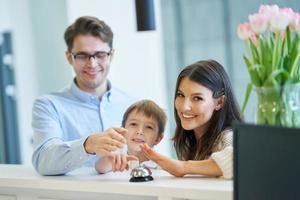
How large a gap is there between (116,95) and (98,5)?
143 cm

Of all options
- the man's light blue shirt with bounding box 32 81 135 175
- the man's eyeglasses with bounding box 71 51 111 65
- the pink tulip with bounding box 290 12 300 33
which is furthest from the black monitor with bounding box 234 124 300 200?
the man's eyeglasses with bounding box 71 51 111 65

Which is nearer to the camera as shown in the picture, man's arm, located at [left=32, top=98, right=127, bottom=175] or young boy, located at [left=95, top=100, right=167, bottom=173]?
man's arm, located at [left=32, top=98, right=127, bottom=175]

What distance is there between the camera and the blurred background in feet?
11.9

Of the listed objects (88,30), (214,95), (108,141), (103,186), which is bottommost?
(103,186)

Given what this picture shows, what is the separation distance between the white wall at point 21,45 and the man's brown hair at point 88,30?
6.43 ft

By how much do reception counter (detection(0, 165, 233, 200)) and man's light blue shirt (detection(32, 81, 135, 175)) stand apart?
5 cm

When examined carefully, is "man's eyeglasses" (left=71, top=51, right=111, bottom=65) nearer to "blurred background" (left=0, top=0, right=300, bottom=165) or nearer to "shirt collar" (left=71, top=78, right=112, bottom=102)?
"shirt collar" (left=71, top=78, right=112, bottom=102)

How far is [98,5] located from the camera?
379cm

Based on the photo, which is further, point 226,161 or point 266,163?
point 226,161

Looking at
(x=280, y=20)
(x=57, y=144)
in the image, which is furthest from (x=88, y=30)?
(x=280, y=20)

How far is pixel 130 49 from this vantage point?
154 inches

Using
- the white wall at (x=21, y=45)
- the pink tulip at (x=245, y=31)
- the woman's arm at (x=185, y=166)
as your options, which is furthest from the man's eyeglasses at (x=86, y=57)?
the white wall at (x=21, y=45)

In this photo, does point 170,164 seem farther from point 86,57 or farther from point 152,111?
point 86,57

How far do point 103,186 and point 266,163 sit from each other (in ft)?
2.09
